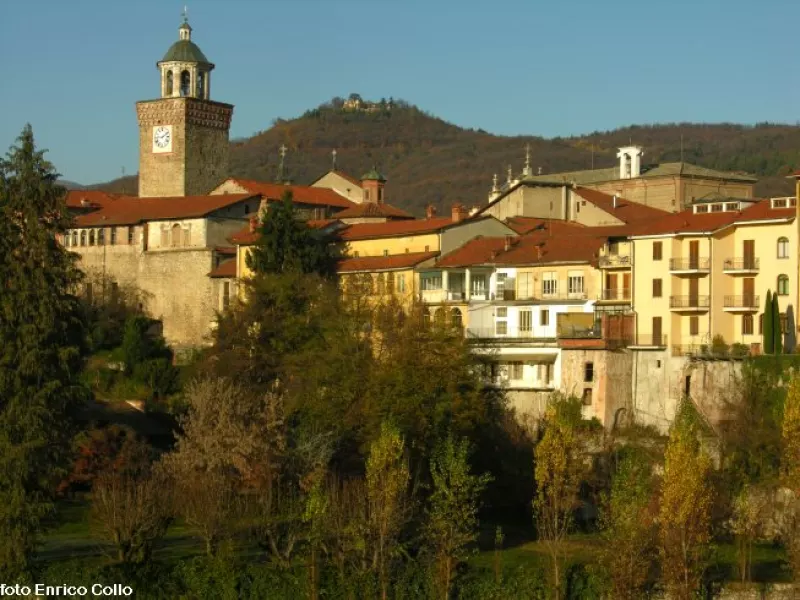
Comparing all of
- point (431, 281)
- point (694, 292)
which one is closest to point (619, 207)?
point (431, 281)

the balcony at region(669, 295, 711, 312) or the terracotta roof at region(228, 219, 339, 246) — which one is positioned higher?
the terracotta roof at region(228, 219, 339, 246)

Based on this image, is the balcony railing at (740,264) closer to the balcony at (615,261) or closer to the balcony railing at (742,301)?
the balcony railing at (742,301)

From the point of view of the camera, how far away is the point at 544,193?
2916 inches

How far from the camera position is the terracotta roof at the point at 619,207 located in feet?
229

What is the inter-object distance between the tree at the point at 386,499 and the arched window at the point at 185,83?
4685cm

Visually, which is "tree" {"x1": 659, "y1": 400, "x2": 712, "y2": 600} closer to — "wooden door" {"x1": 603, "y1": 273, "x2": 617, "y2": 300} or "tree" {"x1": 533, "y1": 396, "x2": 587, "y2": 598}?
"tree" {"x1": 533, "y1": 396, "x2": 587, "y2": 598}

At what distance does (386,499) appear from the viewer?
42.0m

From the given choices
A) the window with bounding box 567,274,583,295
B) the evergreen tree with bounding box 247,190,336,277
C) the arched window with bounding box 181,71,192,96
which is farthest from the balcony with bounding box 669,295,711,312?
the arched window with bounding box 181,71,192,96

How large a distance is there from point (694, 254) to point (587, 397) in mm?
5936

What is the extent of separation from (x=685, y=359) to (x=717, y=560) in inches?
465

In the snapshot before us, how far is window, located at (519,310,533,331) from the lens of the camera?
60250mm

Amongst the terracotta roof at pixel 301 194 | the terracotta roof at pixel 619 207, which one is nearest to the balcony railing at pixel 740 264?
the terracotta roof at pixel 619 207

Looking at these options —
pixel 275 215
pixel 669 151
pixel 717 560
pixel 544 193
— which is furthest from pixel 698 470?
pixel 669 151

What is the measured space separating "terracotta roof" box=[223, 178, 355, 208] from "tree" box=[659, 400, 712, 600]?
126 ft
